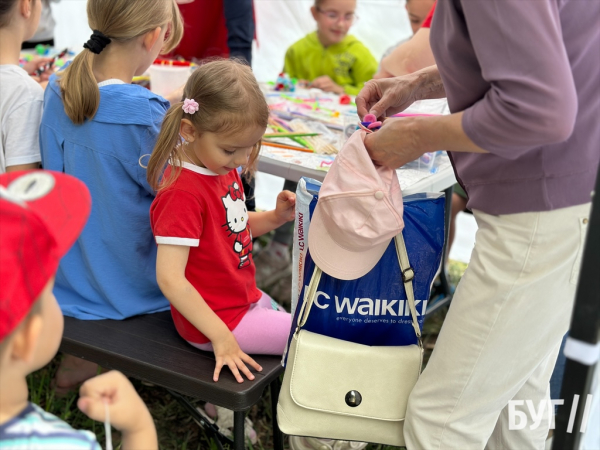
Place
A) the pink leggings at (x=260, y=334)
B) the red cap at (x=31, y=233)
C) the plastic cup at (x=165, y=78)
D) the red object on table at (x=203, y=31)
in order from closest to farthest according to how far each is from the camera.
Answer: the red cap at (x=31, y=233), the pink leggings at (x=260, y=334), the plastic cup at (x=165, y=78), the red object on table at (x=203, y=31)

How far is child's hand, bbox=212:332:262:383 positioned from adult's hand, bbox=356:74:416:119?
60cm

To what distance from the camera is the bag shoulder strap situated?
4.68ft

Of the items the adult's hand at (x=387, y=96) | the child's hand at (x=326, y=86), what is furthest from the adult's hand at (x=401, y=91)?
the child's hand at (x=326, y=86)

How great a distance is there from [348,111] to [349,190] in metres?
1.38

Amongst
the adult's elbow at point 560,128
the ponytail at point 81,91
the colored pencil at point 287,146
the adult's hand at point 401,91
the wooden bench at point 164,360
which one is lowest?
the wooden bench at point 164,360

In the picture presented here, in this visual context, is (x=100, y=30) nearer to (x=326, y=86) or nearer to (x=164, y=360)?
(x=164, y=360)

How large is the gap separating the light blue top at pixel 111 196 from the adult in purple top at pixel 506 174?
2.19 ft

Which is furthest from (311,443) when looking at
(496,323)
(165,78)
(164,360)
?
(165,78)

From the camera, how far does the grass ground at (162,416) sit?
6.81 ft

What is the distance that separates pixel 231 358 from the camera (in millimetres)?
1544

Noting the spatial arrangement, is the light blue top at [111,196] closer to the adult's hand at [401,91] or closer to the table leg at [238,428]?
the table leg at [238,428]

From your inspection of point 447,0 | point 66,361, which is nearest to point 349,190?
point 447,0

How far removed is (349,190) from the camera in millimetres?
1307

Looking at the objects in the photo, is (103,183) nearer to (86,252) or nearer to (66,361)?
(86,252)
